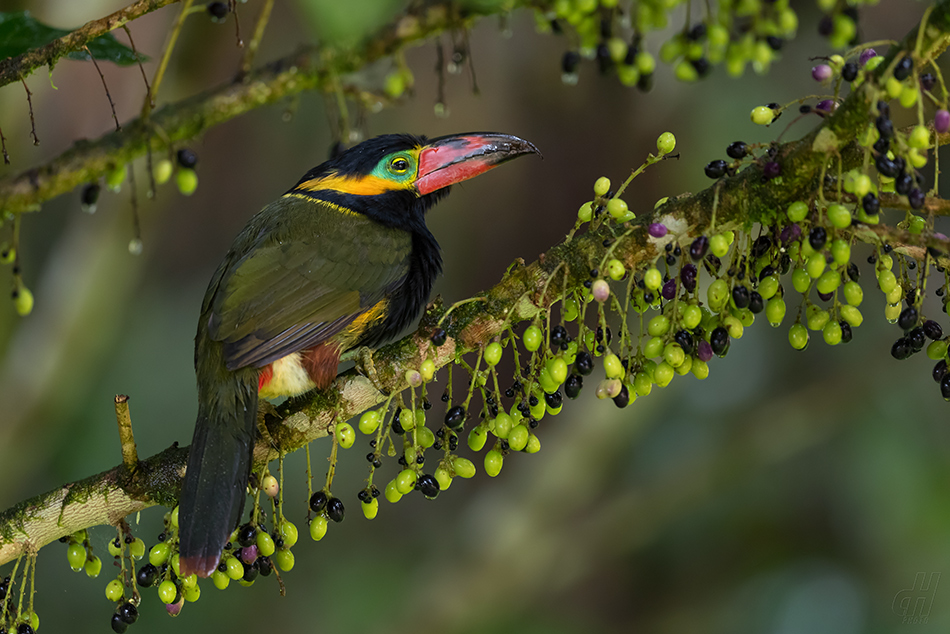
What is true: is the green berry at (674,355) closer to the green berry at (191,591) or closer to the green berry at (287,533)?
the green berry at (287,533)

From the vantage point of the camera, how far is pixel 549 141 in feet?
14.9

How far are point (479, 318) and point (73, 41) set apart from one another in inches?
33.2

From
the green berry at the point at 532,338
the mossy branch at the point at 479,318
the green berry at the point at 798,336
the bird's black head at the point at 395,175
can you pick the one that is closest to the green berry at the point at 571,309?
the mossy branch at the point at 479,318

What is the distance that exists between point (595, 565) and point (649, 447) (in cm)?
69

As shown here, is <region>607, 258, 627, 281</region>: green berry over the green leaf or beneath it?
beneath

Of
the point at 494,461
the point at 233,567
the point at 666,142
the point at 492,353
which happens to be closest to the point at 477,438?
the point at 494,461

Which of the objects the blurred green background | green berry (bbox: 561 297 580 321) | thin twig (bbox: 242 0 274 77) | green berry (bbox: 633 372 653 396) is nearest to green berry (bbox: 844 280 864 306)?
green berry (bbox: 633 372 653 396)

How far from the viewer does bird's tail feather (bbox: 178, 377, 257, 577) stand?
1613 mm

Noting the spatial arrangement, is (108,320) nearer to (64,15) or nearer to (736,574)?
(64,15)

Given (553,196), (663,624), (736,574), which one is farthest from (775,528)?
(553,196)

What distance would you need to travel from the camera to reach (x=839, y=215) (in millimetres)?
1302

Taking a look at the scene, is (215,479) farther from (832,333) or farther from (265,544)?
(832,333)

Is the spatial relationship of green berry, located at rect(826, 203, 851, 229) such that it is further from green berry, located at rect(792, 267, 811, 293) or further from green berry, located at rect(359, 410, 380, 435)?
green berry, located at rect(359, 410, 380, 435)

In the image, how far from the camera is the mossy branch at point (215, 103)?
1204 millimetres
